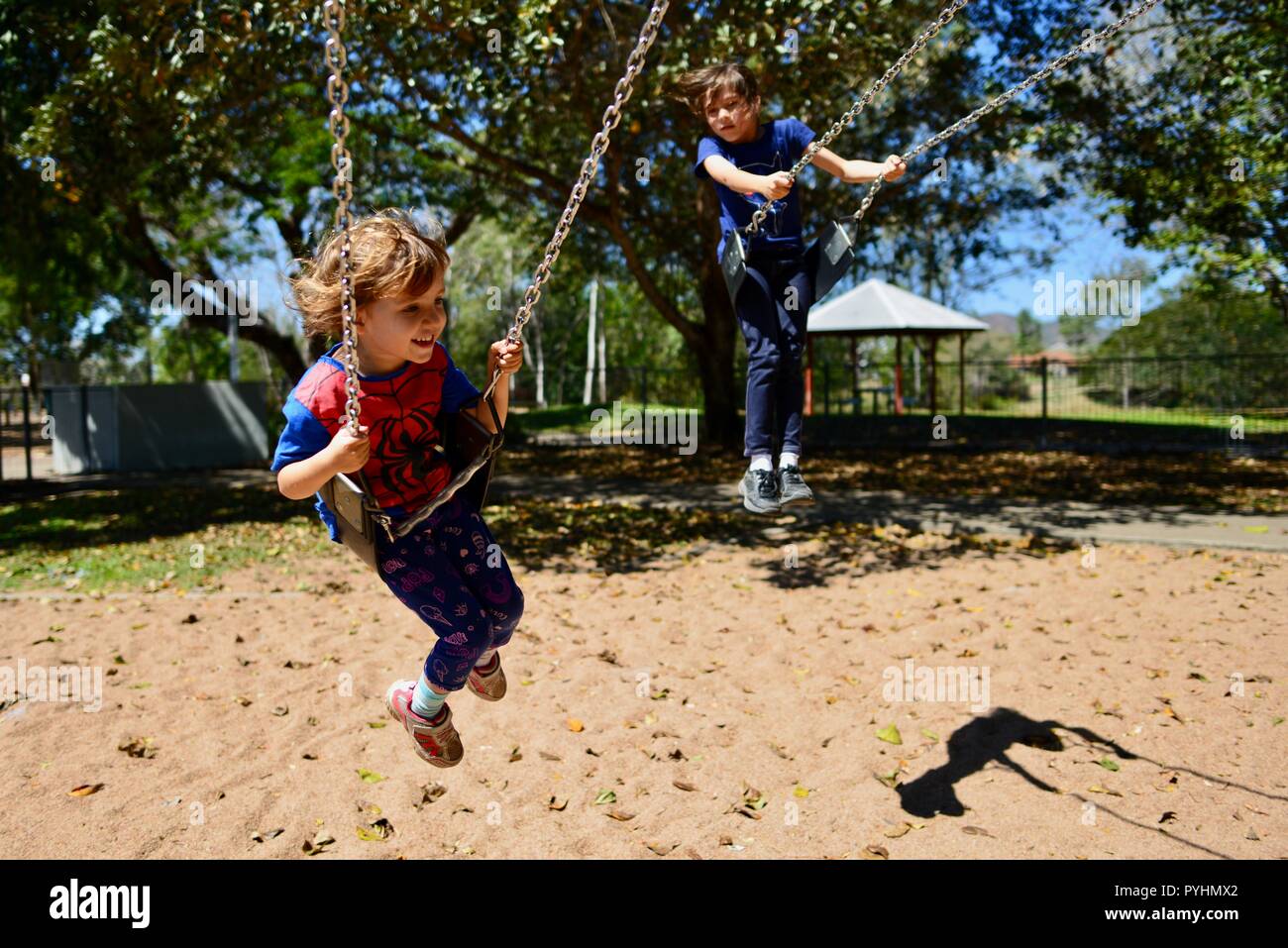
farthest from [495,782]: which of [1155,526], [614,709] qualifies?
[1155,526]

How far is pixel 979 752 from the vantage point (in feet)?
17.3

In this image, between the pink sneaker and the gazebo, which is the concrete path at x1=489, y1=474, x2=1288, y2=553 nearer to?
the pink sneaker

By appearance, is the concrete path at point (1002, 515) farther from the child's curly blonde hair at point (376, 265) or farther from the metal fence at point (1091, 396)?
the child's curly blonde hair at point (376, 265)

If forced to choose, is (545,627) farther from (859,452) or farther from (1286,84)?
(859,452)

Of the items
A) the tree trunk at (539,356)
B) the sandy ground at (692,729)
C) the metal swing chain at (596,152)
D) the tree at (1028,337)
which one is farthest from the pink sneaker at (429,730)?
the tree at (1028,337)

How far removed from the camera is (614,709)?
590 centimetres

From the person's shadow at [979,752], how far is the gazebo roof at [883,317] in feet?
52.9

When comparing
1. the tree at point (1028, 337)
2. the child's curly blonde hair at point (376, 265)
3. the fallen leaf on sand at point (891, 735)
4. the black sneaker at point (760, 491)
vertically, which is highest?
the tree at point (1028, 337)

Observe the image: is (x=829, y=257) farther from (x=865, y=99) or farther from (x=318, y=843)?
(x=318, y=843)

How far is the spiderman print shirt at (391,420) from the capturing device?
2953mm

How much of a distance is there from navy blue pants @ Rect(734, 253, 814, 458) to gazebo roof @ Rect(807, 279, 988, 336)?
56.3 ft

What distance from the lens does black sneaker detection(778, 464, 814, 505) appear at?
13.6 ft

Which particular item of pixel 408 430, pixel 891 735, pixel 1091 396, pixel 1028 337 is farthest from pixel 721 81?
pixel 1028 337

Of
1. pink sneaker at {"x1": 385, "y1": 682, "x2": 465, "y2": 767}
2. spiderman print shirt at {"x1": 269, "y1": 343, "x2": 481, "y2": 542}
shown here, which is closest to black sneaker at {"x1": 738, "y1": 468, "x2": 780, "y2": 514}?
spiderman print shirt at {"x1": 269, "y1": 343, "x2": 481, "y2": 542}
